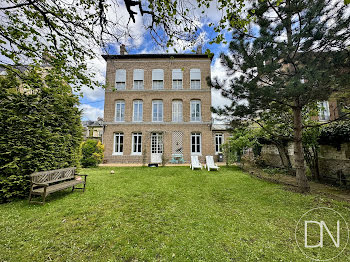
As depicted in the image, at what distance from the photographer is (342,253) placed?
207cm

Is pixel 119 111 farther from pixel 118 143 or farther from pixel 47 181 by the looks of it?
pixel 47 181

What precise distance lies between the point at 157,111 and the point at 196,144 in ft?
14.9

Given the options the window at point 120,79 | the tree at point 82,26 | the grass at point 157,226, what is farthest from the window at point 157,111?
the tree at point 82,26

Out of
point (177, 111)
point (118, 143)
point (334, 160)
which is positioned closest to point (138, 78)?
point (177, 111)

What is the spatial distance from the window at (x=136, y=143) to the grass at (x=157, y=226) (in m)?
7.82

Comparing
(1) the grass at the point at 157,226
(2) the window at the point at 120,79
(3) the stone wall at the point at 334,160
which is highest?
(2) the window at the point at 120,79

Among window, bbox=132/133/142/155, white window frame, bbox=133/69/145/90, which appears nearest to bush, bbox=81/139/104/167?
window, bbox=132/133/142/155

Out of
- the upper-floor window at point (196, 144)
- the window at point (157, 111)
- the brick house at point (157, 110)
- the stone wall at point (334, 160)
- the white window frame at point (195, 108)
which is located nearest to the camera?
the stone wall at point (334, 160)

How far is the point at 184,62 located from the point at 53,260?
13.9 meters

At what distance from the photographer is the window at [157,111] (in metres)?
12.7

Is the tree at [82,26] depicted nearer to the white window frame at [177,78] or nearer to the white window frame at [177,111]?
the white window frame at [177,111]

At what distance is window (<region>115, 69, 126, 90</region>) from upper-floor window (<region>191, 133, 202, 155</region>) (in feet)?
25.8

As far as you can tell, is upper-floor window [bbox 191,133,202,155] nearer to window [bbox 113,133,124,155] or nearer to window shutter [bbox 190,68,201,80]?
window shutter [bbox 190,68,201,80]

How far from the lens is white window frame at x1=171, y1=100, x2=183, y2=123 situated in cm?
1268
